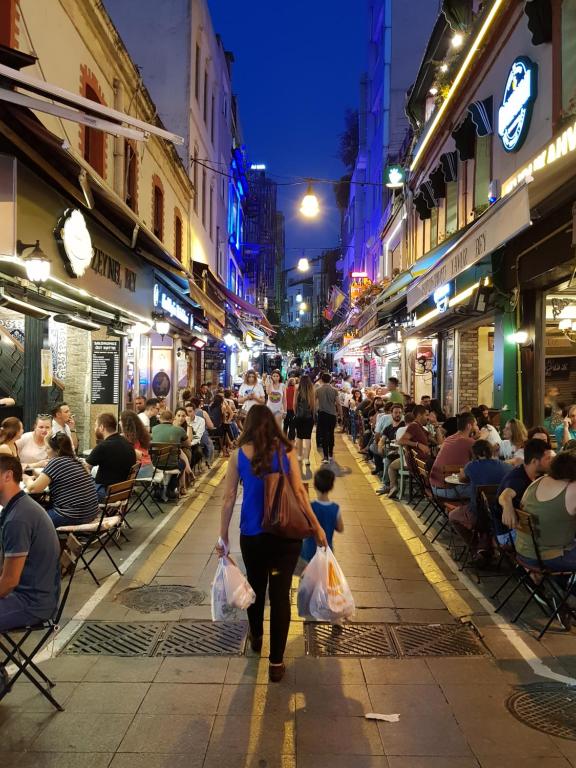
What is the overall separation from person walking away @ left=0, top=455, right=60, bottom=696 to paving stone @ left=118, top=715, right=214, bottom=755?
0.87 m

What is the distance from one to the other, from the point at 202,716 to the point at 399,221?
23.6 m

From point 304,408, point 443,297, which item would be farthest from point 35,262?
point 443,297

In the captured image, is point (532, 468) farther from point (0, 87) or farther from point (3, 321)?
point (3, 321)

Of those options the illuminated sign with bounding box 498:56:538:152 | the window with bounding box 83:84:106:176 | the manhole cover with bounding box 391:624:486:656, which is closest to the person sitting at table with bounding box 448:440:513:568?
the manhole cover with bounding box 391:624:486:656

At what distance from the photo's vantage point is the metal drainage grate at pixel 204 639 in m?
5.00

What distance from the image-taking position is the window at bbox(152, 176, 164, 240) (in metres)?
17.9

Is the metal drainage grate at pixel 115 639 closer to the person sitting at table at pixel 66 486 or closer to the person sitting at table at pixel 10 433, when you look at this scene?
the person sitting at table at pixel 66 486

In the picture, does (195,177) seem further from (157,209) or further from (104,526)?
(104,526)

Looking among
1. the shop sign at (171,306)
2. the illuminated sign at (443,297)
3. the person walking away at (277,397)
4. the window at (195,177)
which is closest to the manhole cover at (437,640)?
the illuminated sign at (443,297)

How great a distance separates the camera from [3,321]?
408 inches

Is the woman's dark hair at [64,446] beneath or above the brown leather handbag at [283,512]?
above

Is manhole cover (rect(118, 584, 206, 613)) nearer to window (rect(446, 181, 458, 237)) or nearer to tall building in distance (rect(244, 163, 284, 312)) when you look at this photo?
window (rect(446, 181, 458, 237))

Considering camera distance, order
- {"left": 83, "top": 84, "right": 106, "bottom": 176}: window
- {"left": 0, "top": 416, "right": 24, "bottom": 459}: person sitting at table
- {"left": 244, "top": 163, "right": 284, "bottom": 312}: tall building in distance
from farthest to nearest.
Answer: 1. {"left": 244, "top": 163, "right": 284, "bottom": 312}: tall building in distance
2. {"left": 83, "top": 84, "right": 106, "bottom": 176}: window
3. {"left": 0, "top": 416, "right": 24, "bottom": 459}: person sitting at table

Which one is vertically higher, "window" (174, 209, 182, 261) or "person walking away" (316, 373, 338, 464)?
"window" (174, 209, 182, 261)
